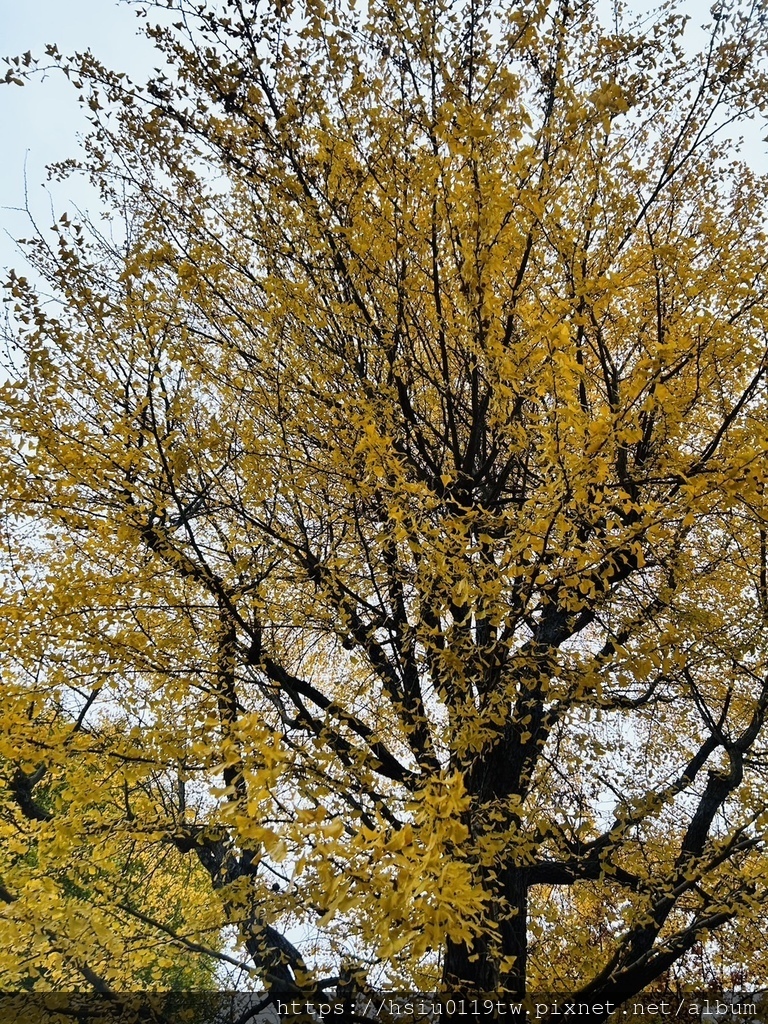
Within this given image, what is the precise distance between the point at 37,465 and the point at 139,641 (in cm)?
110

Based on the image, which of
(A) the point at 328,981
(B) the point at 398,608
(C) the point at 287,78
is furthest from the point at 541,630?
(C) the point at 287,78

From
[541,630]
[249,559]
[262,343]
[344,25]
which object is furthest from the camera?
[541,630]

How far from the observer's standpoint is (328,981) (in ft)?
10.8

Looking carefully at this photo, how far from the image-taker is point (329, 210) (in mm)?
3408

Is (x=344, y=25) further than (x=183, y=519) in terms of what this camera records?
No

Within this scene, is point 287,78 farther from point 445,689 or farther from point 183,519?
point 445,689

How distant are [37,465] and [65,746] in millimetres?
1477

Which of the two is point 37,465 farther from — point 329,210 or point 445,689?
point 445,689

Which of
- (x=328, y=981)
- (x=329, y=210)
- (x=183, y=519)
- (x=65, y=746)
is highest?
(x=329, y=210)

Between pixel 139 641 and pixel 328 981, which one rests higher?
pixel 139 641

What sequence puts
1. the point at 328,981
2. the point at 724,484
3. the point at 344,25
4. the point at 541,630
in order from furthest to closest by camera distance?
the point at 541,630 → the point at 328,981 → the point at 344,25 → the point at 724,484

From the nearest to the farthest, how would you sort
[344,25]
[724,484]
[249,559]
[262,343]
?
[724,484], [344,25], [249,559], [262,343]

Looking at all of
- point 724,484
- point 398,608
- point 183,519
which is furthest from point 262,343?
point 724,484

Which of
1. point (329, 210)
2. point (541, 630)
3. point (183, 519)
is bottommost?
point (541, 630)
